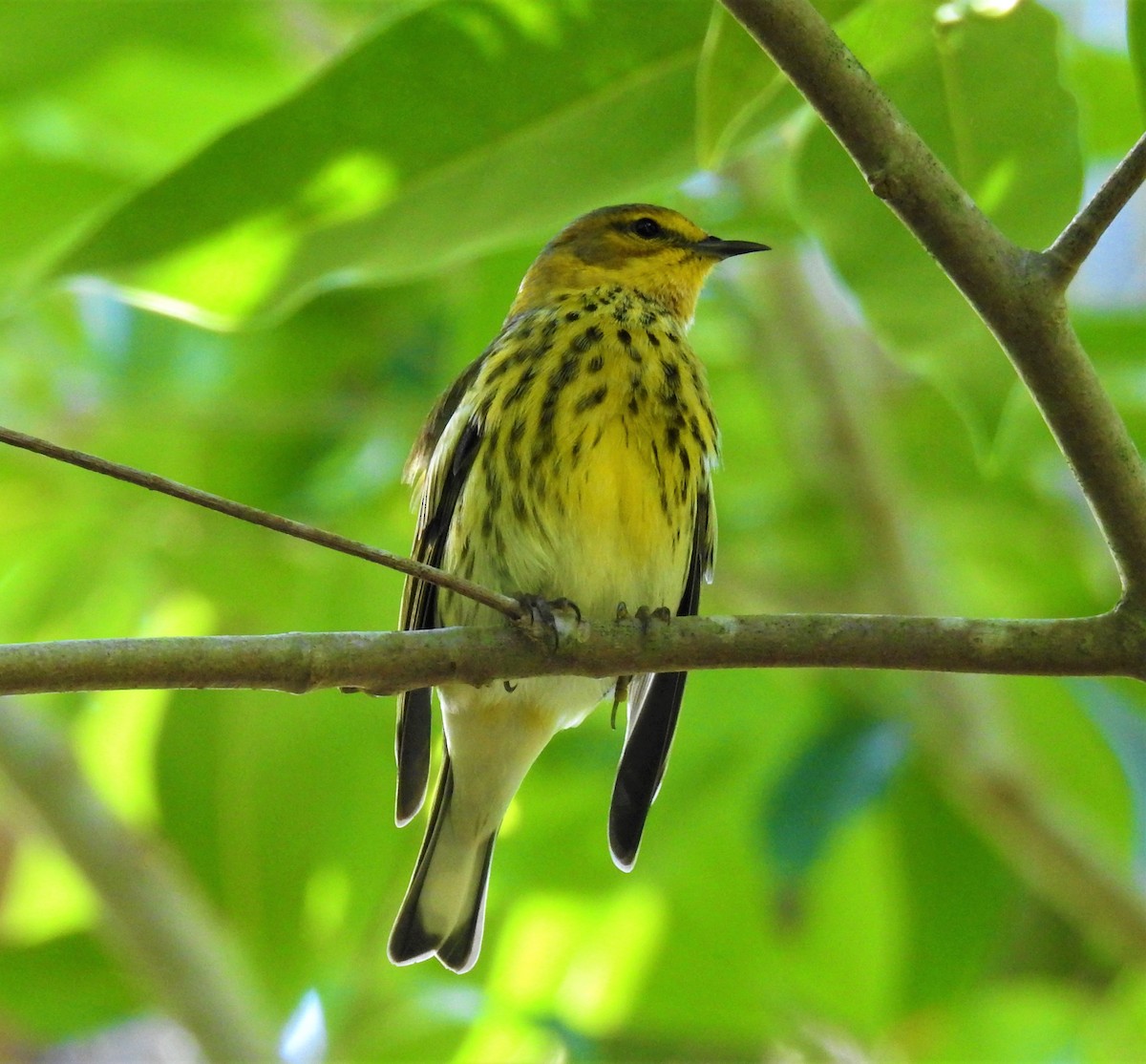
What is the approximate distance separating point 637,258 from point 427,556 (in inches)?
46.6

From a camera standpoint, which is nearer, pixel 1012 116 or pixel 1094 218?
pixel 1094 218

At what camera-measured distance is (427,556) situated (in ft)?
11.6

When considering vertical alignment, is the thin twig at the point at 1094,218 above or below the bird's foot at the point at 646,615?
above

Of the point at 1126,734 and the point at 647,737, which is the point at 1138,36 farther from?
the point at 1126,734

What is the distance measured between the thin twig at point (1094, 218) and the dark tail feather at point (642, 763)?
163 centimetres

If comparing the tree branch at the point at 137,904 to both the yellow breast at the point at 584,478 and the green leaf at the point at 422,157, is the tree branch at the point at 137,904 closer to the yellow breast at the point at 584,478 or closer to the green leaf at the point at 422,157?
the yellow breast at the point at 584,478

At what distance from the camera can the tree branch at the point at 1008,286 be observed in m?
1.90

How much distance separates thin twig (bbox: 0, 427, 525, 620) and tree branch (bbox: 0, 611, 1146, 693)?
0.12 m

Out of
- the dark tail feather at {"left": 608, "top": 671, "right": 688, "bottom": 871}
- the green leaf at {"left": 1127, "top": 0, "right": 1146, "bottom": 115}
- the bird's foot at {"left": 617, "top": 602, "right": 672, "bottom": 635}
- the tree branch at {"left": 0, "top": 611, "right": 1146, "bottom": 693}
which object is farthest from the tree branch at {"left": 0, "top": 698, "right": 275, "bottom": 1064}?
the green leaf at {"left": 1127, "top": 0, "right": 1146, "bottom": 115}

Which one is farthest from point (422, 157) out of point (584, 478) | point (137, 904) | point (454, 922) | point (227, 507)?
point (137, 904)

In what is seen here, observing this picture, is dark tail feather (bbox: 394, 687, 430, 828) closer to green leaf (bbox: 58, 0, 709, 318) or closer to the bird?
the bird

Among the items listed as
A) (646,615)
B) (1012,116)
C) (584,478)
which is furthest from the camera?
(584,478)

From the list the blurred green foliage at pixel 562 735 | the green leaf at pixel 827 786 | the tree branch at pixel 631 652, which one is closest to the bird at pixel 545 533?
the blurred green foliage at pixel 562 735

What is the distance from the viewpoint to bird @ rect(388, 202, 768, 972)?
3.39m
